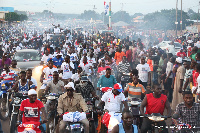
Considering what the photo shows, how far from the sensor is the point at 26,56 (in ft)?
60.1

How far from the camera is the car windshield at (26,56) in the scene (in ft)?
59.4

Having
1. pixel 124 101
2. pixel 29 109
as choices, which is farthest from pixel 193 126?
pixel 29 109

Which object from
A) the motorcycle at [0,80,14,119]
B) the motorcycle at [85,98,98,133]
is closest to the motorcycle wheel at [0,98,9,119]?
the motorcycle at [0,80,14,119]

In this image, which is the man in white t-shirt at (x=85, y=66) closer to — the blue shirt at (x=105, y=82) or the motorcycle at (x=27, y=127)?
the blue shirt at (x=105, y=82)

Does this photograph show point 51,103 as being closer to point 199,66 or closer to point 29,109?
point 29,109

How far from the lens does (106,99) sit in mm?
8539

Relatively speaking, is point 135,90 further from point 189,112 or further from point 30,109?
point 30,109

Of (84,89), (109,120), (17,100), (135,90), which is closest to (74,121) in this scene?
(109,120)

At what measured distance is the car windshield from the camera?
1809 cm

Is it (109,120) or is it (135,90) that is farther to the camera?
(135,90)

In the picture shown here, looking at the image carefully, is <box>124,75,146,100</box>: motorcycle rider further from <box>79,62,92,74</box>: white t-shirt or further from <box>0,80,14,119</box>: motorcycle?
<box>79,62,92,74</box>: white t-shirt

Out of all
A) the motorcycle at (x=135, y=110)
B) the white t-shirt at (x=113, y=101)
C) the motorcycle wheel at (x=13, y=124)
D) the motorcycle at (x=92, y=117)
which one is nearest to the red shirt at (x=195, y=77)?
the motorcycle at (x=135, y=110)

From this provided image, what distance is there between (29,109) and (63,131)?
115 cm

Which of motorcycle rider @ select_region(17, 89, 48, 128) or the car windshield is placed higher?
the car windshield
